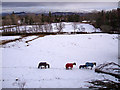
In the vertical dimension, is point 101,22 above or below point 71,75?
above

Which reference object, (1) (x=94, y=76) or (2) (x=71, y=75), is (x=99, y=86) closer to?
(1) (x=94, y=76)

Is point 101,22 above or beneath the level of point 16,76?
above

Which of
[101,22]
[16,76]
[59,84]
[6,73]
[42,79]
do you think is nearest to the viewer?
[59,84]

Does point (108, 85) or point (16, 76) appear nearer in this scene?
point (108, 85)

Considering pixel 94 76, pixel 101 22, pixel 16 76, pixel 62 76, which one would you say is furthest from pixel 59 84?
pixel 101 22

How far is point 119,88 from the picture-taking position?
4.44m

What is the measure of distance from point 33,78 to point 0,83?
147 cm

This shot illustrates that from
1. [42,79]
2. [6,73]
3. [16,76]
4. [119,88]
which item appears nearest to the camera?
[119,88]

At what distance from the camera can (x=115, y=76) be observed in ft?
17.8

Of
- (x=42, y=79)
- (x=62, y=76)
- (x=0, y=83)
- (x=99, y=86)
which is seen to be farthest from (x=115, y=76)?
(x=0, y=83)

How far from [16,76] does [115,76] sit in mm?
4978

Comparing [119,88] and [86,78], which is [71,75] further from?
[119,88]

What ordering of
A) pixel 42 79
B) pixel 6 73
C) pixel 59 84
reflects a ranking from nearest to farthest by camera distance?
pixel 59 84
pixel 42 79
pixel 6 73

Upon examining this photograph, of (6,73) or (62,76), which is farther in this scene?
(6,73)
